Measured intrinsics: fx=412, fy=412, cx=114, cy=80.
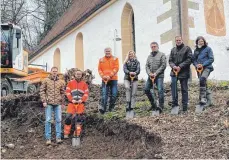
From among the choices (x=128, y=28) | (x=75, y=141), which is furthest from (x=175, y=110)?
(x=128, y=28)

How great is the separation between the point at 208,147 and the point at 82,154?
2.36 m

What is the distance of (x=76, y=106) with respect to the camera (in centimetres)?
864

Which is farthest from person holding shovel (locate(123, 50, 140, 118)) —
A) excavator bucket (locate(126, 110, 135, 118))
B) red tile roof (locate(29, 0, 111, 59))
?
red tile roof (locate(29, 0, 111, 59))

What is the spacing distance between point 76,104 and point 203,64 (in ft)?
9.56

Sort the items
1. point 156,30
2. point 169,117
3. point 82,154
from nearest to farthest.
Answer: point 82,154 → point 169,117 → point 156,30

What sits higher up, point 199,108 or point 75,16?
point 75,16

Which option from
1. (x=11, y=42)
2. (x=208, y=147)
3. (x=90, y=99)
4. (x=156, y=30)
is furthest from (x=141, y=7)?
(x=208, y=147)

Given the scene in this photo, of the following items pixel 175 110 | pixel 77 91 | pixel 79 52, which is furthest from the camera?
pixel 79 52

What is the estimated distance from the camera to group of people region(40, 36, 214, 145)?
864cm

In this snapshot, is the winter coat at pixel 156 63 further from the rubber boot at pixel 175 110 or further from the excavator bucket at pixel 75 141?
the excavator bucket at pixel 75 141

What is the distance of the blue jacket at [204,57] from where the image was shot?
29.7ft

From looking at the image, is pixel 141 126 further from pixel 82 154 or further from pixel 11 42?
pixel 11 42

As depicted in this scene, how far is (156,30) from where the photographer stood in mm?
16062

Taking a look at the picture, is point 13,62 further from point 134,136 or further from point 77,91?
point 134,136
